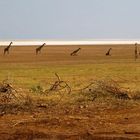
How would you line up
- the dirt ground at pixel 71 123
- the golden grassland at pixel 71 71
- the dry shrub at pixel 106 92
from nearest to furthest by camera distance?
1. the dirt ground at pixel 71 123
2. the dry shrub at pixel 106 92
3. the golden grassland at pixel 71 71

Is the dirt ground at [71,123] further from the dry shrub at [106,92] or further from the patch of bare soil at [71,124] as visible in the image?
the dry shrub at [106,92]

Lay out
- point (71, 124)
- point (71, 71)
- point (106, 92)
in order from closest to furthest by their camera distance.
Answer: point (71, 124) < point (106, 92) < point (71, 71)

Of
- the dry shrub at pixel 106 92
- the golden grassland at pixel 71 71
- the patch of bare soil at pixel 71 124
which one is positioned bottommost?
the patch of bare soil at pixel 71 124

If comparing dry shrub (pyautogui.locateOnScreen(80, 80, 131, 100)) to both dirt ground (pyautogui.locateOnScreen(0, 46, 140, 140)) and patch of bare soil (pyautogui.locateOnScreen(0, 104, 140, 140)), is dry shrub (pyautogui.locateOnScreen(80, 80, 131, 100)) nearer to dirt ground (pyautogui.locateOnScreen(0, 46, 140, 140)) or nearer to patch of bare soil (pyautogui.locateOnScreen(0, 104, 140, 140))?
dirt ground (pyautogui.locateOnScreen(0, 46, 140, 140))

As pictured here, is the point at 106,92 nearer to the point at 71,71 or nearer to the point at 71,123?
the point at 71,123

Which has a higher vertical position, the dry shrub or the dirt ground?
the dry shrub

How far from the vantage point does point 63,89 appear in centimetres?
2050

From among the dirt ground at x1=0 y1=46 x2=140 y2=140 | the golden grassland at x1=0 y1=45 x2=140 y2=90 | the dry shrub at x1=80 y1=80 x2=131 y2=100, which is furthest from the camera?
the golden grassland at x1=0 y1=45 x2=140 y2=90

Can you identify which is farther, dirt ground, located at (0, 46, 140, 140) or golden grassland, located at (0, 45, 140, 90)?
golden grassland, located at (0, 45, 140, 90)

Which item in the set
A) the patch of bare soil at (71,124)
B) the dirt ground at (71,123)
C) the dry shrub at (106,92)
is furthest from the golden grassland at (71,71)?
the patch of bare soil at (71,124)

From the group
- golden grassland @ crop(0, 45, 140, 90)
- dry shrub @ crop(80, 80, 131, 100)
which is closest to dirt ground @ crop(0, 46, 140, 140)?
dry shrub @ crop(80, 80, 131, 100)

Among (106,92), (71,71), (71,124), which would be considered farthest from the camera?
(71,71)

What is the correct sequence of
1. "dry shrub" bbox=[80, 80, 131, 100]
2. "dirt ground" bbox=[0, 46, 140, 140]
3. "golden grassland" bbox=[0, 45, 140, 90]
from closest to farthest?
1. "dirt ground" bbox=[0, 46, 140, 140]
2. "dry shrub" bbox=[80, 80, 131, 100]
3. "golden grassland" bbox=[0, 45, 140, 90]

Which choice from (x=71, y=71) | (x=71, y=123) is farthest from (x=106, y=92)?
(x=71, y=71)
